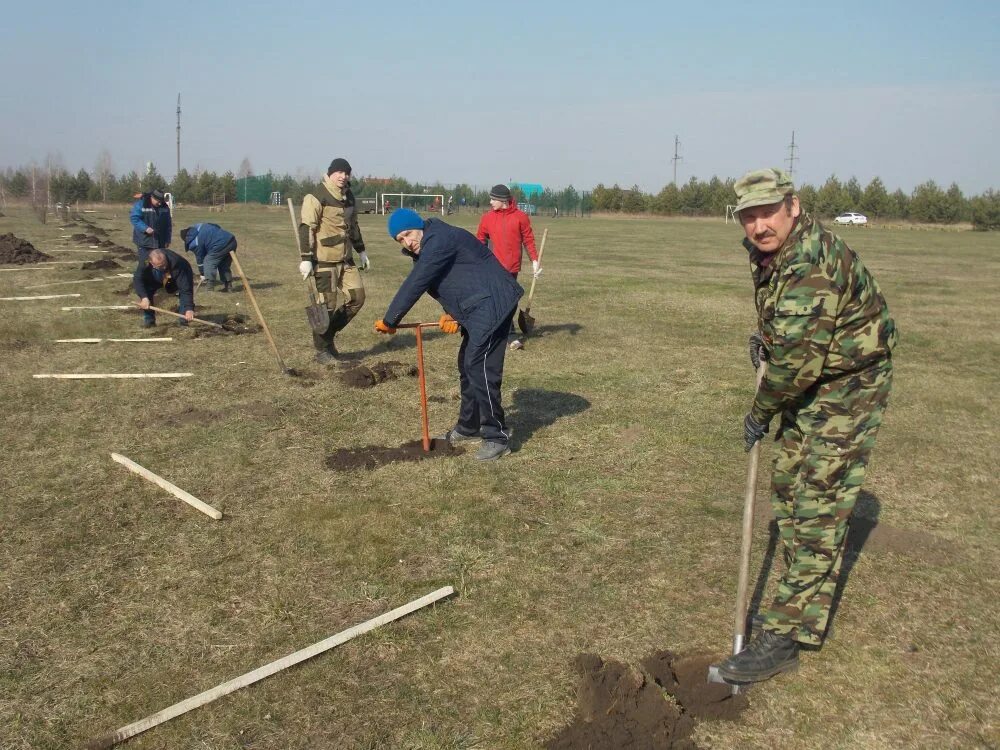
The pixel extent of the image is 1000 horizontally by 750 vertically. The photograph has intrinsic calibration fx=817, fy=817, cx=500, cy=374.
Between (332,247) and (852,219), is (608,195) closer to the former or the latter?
(852,219)

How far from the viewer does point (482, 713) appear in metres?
3.39

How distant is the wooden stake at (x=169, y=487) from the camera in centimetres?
522

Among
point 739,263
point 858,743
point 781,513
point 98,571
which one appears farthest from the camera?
point 739,263

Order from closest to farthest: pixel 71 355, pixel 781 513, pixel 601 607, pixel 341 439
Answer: pixel 781 513 < pixel 601 607 < pixel 341 439 < pixel 71 355

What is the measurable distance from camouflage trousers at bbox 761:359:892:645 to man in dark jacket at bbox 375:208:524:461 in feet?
9.33

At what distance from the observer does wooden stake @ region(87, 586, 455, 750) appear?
3.20 meters

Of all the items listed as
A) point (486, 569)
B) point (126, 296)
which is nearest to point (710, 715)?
point (486, 569)

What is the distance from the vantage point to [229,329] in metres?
11.3

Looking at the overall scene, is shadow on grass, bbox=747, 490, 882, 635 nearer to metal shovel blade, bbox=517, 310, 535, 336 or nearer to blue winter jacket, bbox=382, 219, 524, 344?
blue winter jacket, bbox=382, 219, 524, 344

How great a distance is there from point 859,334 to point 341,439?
447cm

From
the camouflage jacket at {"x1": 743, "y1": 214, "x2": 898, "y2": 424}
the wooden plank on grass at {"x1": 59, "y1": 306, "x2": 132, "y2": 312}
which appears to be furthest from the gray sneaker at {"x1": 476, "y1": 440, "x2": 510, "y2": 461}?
the wooden plank on grass at {"x1": 59, "y1": 306, "x2": 132, "y2": 312}

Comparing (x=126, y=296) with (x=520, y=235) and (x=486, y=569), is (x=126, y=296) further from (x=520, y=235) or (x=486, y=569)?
(x=486, y=569)

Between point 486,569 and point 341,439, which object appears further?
point 341,439

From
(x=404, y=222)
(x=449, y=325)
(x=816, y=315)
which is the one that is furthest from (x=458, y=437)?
(x=816, y=315)
